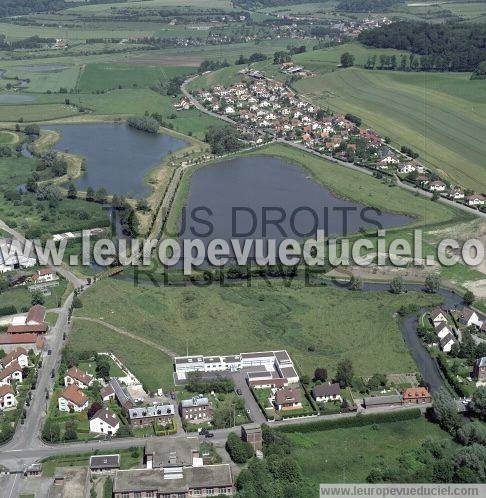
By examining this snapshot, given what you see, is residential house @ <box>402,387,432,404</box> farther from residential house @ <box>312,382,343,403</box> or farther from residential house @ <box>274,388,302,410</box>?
residential house @ <box>274,388,302,410</box>

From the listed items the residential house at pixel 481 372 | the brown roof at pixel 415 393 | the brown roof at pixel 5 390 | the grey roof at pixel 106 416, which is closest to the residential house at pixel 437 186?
the residential house at pixel 481 372

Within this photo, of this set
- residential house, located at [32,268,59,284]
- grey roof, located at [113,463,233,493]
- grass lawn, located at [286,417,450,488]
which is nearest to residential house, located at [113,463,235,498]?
grey roof, located at [113,463,233,493]

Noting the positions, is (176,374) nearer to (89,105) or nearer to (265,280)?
(265,280)

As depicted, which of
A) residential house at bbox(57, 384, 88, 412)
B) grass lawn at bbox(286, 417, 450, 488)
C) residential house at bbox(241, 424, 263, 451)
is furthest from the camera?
residential house at bbox(57, 384, 88, 412)

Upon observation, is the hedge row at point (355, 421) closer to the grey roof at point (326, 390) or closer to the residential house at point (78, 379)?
the grey roof at point (326, 390)

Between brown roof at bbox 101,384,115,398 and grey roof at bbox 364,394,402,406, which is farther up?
grey roof at bbox 364,394,402,406

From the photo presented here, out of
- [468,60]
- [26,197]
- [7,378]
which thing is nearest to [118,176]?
[26,197]

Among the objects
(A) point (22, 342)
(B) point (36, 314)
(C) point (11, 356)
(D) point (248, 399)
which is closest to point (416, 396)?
(D) point (248, 399)
